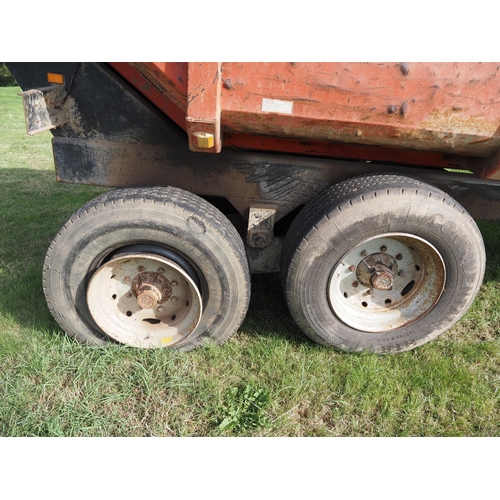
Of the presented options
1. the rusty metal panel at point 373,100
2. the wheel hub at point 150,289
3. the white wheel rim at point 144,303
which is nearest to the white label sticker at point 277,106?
the rusty metal panel at point 373,100

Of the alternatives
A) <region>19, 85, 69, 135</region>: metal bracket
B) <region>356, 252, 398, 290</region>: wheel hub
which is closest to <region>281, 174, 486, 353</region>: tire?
<region>356, 252, 398, 290</region>: wheel hub

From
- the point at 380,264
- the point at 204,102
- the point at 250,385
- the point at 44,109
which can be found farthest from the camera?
the point at 380,264

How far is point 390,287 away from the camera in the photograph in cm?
255

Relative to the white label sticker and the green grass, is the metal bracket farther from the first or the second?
the green grass

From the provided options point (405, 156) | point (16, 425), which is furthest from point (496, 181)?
point (16, 425)

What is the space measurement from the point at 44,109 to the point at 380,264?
2126 mm

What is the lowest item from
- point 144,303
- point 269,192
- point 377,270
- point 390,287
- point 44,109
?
point 144,303

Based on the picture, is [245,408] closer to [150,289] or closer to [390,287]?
[150,289]

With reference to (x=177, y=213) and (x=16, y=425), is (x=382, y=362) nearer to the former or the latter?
(x=177, y=213)

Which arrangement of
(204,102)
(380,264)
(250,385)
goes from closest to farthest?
1. (204,102)
2. (250,385)
3. (380,264)

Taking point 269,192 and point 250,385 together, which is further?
point 269,192

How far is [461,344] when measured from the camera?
9.23 ft

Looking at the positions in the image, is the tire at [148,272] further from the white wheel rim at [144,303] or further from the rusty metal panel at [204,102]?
the rusty metal panel at [204,102]

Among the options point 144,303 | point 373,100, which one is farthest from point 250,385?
point 373,100
